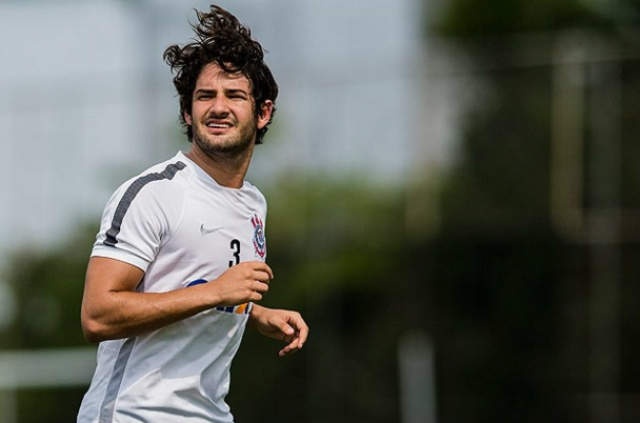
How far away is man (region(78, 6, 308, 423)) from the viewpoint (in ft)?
13.9

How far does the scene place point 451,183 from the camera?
15.2m

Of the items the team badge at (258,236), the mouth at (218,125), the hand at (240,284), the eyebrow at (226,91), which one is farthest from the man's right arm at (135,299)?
the eyebrow at (226,91)

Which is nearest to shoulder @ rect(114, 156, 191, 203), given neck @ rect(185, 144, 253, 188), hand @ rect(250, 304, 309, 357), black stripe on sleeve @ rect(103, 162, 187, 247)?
black stripe on sleeve @ rect(103, 162, 187, 247)

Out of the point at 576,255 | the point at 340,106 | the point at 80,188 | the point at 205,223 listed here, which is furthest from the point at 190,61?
the point at 80,188

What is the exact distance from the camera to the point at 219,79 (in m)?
4.67

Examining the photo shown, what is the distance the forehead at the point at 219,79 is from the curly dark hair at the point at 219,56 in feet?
0.06

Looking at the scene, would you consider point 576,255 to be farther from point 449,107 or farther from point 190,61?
point 190,61

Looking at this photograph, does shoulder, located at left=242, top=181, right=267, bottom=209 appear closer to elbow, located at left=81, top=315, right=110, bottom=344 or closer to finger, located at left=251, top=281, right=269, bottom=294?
finger, located at left=251, top=281, right=269, bottom=294

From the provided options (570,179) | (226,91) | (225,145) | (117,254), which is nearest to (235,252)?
(225,145)

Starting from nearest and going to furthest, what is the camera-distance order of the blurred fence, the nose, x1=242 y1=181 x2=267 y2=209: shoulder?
the nose → x1=242 y1=181 x2=267 y2=209: shoulder → the blurred fence

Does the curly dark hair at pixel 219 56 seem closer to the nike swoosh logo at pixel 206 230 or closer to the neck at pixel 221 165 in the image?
the neck at pixel 221 165

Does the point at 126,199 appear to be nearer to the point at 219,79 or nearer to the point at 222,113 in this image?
the point at 222,113

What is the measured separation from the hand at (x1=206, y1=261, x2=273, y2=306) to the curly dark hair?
72 centimetres

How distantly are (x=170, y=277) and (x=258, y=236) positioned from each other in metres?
0.47
